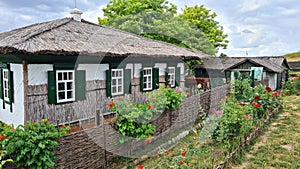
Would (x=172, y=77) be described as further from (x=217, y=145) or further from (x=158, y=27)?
(x=158, y=27)

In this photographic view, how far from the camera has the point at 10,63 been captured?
755cm

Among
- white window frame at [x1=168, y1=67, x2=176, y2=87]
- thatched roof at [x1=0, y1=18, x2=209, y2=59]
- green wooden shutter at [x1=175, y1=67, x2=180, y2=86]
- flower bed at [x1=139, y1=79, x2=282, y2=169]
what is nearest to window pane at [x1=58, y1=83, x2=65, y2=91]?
thatched roof at [x1=0, y1=18, x2=209, y2=59]

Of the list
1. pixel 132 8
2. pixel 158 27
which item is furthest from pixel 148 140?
pixel 132 8

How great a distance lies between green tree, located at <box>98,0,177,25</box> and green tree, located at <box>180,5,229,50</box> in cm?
493

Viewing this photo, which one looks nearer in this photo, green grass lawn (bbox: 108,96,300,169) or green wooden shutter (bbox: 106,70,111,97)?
green grass lawn (bbox: 108,96,300,169)

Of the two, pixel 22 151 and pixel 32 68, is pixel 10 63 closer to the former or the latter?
pixel 32 68

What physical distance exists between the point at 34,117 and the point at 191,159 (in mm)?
4837

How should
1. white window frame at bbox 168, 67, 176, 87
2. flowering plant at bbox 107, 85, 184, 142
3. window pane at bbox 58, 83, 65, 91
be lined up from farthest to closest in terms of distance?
white window frame at bbox 168, 67, 176, 87, window pane at bbox 58, 83, 65, 91, flowering plant at bbox 107, 85, 184, 142

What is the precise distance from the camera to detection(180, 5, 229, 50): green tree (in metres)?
27.8

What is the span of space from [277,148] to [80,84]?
21.2 ft

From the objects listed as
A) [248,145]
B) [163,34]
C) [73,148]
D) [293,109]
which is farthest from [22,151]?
[163,34]

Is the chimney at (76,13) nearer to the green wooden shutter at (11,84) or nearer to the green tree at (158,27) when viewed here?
the green wooden shutter at (11,84)

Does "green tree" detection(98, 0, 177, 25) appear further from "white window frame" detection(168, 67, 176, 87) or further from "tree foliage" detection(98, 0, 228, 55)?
"white window frame" detection(168, 67, 176, 87)

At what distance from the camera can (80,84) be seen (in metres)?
8.00
